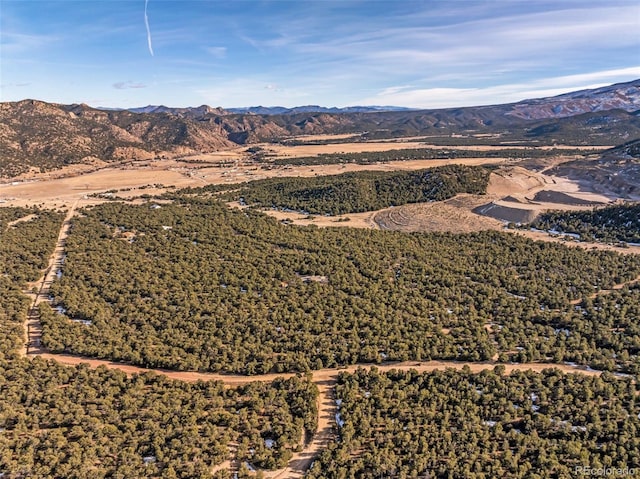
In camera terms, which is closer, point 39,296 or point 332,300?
point 332,300

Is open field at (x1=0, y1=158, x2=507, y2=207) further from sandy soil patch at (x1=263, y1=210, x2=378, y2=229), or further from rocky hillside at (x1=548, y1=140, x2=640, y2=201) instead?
sandy soil patch at (x1=263, y1=210, x2=378, y2=229)

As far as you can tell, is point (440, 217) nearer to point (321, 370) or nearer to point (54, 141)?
point (321, 370)

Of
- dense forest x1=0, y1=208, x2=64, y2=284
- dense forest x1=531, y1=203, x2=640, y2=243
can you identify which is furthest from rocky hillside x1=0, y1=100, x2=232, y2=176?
dense forest x1=531, y1=203, x2=640, y2=243

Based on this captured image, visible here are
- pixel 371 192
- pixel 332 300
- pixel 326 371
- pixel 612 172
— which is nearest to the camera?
pixel 326 371

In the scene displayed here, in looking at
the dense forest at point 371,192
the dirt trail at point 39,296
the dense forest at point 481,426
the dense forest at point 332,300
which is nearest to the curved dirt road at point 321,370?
the dirt trail at point 39,296

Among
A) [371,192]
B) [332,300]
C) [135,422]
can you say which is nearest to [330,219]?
[371,192]

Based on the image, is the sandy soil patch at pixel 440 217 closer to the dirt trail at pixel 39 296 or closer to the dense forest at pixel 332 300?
the dense forest at pixel 332 300
